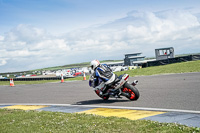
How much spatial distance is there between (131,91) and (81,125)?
3809 mm

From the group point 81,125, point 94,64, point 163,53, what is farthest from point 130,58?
point 81,125

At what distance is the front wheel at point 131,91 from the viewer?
9502 mm

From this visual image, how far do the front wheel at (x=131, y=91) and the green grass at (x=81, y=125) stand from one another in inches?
107

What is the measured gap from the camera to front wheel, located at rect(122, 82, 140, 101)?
9502 millimetres

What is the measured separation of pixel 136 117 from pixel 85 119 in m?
1.22

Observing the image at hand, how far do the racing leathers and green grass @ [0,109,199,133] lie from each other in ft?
8.95

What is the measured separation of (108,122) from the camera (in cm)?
615

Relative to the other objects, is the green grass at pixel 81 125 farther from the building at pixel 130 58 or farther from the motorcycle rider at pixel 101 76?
the building at pixel 130 58

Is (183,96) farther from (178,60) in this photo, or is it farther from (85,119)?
(178,60)

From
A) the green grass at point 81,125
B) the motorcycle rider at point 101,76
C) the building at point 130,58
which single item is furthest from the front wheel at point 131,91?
the building at point 130,58

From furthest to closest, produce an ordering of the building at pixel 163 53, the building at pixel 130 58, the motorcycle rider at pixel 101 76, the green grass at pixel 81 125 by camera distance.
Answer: the building at pixel 130 58 → the building at pixel 163 53 → the motorcycle rider at pixel 101 76 → the green grass at pixel 81 125

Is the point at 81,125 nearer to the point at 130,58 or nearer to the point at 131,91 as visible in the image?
the point at 131,91

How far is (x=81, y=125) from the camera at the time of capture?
19.9 feet

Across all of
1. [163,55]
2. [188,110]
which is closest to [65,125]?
[188,110]
